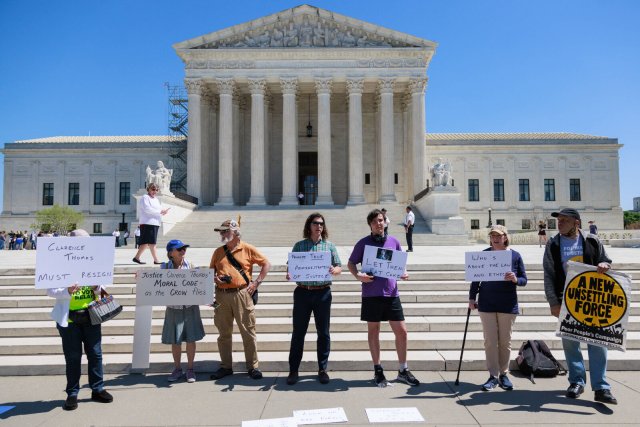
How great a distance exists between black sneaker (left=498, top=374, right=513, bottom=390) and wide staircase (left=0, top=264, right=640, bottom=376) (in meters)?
0.84

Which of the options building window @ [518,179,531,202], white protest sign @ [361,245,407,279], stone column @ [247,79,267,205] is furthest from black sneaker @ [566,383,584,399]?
building window @ [518,179,531,202]

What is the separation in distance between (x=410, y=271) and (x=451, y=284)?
1.07 metres

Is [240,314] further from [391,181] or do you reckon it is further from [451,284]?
[391,181]

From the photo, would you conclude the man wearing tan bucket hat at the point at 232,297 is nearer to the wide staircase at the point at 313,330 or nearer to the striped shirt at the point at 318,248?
the wide staircase at the point at 313,330

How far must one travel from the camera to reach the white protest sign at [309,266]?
255 inches

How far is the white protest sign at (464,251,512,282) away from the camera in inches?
245

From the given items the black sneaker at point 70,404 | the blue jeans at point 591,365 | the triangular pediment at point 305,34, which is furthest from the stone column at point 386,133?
the black sneaker at point 70,404

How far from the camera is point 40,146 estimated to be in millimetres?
48719

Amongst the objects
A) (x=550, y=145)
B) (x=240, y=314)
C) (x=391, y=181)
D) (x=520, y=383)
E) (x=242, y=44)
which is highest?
(x=242, y=44)

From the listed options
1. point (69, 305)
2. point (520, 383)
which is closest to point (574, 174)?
point (520, 383)

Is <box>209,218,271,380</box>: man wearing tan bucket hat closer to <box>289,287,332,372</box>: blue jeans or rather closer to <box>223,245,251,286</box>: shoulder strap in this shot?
<box>223,245,251,286</box>: shoulder strap

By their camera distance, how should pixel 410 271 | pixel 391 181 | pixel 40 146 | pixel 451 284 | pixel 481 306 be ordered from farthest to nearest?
pixel 40 146
pixel 391 181
pixel 410 271
pixel 451 284
pixel 481 306

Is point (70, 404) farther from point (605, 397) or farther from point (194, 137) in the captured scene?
point (194, 137)

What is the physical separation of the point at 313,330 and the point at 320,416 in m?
3.10
